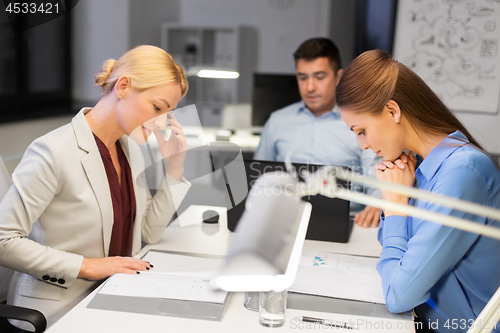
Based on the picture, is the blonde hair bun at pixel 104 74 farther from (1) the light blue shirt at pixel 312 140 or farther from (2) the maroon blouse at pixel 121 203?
(1) the light blue shirt at pixel 312 140

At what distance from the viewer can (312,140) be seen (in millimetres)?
2773

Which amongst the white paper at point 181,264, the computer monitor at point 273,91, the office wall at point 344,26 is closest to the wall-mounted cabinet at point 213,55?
the office wall at point 344,26

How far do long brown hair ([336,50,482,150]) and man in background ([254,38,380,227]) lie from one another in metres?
1.36

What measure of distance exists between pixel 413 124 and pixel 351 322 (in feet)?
1.72

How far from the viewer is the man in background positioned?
2.63m

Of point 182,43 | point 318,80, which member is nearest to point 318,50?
point 318,80

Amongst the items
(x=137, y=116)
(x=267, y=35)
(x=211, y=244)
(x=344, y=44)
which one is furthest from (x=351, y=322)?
(x=267, y=35)

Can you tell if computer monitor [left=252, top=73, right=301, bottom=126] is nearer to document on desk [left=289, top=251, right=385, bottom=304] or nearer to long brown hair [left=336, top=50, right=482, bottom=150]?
document on desk [left=289, top=251, right=385, bottom=304]

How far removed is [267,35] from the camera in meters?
4.90

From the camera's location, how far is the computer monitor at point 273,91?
3447 millimetres

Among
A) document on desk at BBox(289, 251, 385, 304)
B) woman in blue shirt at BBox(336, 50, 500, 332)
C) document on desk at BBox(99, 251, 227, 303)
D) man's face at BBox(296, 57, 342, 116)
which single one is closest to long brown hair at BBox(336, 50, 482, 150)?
woman in blue shirt at BBox(336, 50, 500, 332)

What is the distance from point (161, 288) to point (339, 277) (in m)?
0.51

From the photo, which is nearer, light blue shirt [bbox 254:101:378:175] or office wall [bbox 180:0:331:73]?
light blue shirt [bbox 254:101:378:175]

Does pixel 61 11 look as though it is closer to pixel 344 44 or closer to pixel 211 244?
pixel 211 244
